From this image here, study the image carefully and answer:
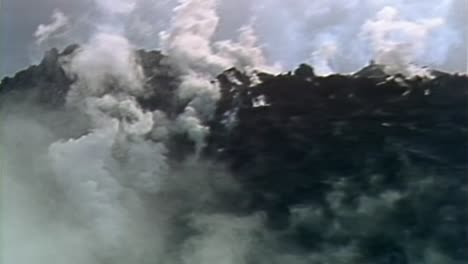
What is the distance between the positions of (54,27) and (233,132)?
679 millimetres

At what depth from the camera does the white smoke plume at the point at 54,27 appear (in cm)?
241

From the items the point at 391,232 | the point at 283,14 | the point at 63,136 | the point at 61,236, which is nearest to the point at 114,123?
the point at 63,136

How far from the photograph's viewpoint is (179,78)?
2.38m

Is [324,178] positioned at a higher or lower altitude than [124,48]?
lower

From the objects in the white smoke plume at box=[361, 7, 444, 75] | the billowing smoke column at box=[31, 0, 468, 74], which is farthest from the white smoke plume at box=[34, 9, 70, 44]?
the white smoke plume at box=[361, 7, 444, 75]

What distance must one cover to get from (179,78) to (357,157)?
619 millimetres

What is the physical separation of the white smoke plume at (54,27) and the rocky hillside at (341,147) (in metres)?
0.07

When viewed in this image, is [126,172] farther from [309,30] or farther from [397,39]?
[397,39]

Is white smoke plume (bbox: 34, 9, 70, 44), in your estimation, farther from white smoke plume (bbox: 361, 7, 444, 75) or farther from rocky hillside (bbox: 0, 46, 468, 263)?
white smoke plume (bbox: 361, 7, 444, 75)

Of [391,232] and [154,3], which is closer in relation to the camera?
[391,232]

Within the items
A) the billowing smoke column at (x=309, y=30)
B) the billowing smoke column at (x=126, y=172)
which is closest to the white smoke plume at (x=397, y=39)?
Result: the billowing smoke column at (x=309, y=30)

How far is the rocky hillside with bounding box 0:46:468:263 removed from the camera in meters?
2.24

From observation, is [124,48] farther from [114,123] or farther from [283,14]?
[283,14]

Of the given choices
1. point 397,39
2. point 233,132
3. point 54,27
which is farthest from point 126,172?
point 397,39
